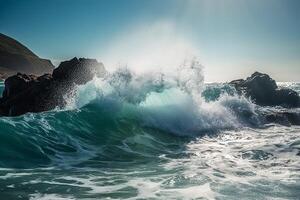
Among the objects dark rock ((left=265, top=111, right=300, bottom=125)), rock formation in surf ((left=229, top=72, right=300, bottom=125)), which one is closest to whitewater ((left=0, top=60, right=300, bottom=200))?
dark rock ((left=265, top=111, right=300, bottom=125))

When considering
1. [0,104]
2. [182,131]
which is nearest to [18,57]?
[0,104]

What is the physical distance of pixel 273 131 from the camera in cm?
2091

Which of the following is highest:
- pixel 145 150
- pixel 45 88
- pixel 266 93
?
pixel 45 88

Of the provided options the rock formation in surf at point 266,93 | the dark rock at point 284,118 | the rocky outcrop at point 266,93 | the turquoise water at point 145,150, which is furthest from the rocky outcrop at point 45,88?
the rocky outcrop at point 266,93

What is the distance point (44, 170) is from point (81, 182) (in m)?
1.69

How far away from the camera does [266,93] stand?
38094 millimetres

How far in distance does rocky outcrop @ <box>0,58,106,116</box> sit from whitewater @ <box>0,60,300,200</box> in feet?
11.0

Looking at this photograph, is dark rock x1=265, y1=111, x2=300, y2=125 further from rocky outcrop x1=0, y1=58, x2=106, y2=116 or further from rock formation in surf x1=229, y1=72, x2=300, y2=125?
rocky outcrop x1=0, y1=58, x2=106, y2=116

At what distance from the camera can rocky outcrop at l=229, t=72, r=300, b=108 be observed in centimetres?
3728

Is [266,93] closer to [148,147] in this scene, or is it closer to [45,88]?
[45,88]

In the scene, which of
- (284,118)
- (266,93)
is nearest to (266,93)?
(266,93)

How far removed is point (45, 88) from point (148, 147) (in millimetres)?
13206

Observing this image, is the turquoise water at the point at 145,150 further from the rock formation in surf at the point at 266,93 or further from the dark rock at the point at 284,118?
the rock formation in surf at the point at 266,93

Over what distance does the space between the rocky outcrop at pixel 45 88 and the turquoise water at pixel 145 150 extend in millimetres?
3245
